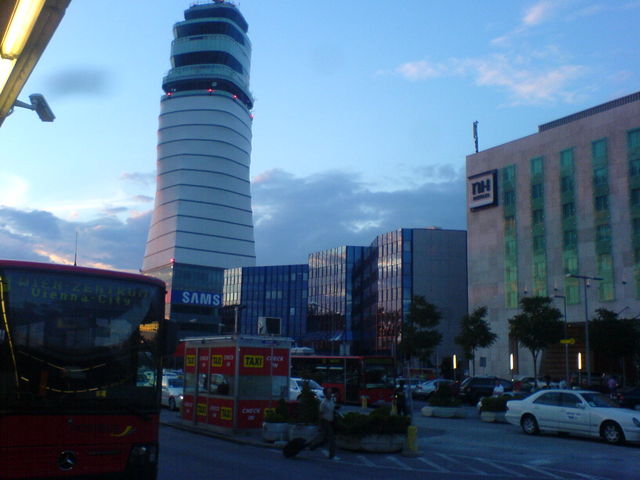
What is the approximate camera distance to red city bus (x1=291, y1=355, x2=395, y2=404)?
128 feet

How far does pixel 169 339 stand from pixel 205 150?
464 feet

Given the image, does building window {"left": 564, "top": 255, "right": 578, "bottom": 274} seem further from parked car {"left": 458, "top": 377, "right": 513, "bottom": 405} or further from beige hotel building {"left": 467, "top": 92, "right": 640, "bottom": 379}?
parked car {"left": 458, "top": 377, "right": 513, "bottom": 405}

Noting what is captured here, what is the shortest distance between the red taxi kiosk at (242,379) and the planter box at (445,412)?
10.5 meters

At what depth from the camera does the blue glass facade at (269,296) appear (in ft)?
427

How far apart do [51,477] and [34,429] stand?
60 centimetres

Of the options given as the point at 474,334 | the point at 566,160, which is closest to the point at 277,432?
the point at 474,334

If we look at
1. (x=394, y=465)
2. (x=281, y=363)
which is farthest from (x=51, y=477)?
(x=281, y=363)

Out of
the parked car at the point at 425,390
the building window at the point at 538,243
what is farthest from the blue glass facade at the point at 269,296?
the parked car at the point at 425,390

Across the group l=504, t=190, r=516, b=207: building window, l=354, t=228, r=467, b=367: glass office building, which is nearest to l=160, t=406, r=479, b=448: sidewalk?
l=504, t=190, r=516, b=207: building window

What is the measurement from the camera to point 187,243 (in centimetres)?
14225

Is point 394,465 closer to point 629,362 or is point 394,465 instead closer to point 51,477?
point 51,477

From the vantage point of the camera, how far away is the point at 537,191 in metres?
68.2

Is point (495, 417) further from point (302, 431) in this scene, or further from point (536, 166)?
point (536, 166)

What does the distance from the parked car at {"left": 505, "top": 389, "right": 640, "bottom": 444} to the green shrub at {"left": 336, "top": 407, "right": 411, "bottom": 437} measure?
632cm
